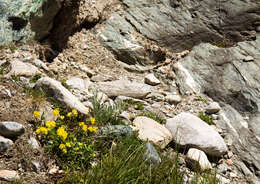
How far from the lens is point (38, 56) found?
233 inches

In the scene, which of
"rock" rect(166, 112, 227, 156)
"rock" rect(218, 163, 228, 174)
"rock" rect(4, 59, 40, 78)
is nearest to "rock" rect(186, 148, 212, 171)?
"rock" rect(166, 112, 227, 156)

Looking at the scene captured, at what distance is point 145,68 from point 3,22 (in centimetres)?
397

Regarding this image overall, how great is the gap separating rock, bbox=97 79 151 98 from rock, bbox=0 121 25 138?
274cm

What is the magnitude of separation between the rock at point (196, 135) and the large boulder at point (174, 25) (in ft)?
9.69

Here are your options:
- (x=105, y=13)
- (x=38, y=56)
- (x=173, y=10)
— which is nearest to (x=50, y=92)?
(x=38, y=56)

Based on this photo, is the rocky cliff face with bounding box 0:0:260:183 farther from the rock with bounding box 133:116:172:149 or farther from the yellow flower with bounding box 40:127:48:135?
the yellow flower with bounding box 40:127:48:135

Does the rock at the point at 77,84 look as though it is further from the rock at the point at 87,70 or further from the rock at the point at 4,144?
the rock at the point at 4,144

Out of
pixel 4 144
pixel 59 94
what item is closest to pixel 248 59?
pixel 59 94

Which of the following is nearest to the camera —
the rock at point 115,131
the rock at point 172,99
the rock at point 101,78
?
the rock at point 115,131

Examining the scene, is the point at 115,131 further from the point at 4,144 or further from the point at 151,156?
the point at 4,144

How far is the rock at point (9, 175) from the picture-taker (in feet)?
9.12

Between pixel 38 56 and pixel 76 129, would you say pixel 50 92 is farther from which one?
pixel 38 56

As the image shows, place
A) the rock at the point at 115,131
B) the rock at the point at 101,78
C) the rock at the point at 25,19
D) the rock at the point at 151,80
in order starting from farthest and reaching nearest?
1. the rock at the point at 151,80
2. the rock at the point at 101,78
3. the rock at the point at 25,19
4. the rock at the point at 115,131

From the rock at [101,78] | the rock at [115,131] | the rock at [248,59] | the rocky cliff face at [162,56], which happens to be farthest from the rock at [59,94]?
the rock at [248,59]
